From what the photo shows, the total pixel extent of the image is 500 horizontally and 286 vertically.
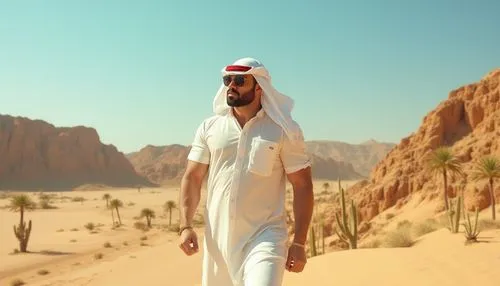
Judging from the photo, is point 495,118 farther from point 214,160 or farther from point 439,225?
point 214,160

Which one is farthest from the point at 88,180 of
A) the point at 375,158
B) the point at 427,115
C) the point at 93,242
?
the point at 375,158

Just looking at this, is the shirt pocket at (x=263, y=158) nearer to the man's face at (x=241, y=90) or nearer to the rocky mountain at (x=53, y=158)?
the man's face at (x=241, y=90)

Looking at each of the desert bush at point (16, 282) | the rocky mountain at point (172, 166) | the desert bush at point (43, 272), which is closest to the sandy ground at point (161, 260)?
the desert bush at point (43, 272)

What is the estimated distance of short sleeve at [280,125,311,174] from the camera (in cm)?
310

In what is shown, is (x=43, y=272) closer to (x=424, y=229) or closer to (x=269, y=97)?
(x=424, y=229)

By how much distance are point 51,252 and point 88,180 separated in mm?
73171

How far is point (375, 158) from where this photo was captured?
193 meters

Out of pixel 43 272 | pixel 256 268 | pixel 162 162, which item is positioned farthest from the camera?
pixel 162 162

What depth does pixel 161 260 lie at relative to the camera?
21750mm

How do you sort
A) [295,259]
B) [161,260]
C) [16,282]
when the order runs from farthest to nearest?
1. [161,260]
2. [16,282]
3. [295,259]

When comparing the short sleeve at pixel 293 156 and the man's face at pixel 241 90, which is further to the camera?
the man's face at pixel 241 90

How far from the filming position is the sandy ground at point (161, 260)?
8648 millimetres

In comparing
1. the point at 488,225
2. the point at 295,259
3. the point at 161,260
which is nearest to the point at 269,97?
the point at 295,259

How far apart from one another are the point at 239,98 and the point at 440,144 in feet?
94.6
